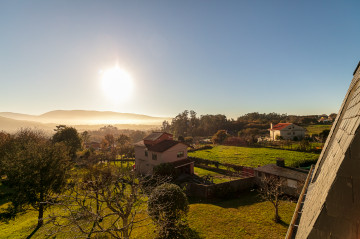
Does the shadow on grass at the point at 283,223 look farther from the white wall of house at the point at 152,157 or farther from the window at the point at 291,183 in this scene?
the white wall of house at the point at 152,157

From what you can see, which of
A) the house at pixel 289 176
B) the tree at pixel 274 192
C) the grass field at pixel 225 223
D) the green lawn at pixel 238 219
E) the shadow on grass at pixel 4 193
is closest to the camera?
the green lawn at pixel 238 219

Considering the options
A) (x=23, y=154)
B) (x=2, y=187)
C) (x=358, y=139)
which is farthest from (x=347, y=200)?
(x=2, y=187)

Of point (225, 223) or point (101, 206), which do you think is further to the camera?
point (225, 223)

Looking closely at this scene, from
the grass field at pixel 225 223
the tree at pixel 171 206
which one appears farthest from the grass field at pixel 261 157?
the tree at pixel 171 206

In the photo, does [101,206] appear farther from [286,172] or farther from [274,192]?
[286,172]

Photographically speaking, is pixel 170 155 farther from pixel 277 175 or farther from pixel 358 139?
pixel 358 139

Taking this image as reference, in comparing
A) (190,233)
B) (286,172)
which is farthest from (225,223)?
(286,172)
